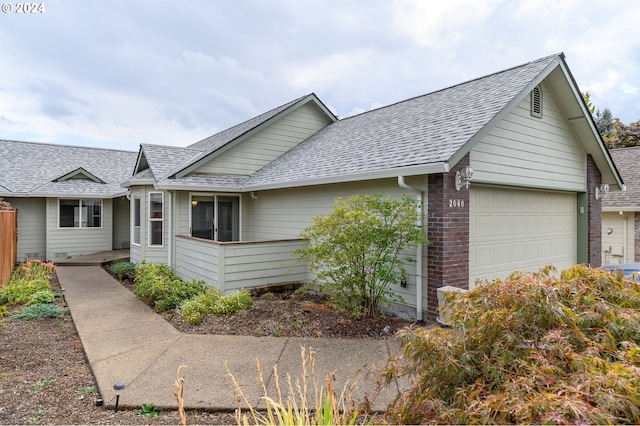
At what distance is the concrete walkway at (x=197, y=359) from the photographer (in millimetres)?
3938

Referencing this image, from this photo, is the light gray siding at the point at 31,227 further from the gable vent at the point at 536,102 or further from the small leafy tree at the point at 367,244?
the gable vent at the point at 536,102

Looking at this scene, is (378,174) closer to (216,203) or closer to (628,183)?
(216,203)

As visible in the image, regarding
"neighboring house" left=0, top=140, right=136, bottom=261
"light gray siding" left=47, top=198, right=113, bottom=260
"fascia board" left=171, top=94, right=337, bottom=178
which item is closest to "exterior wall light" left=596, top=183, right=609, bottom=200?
"fascia board" left=171, top=94, right=337, bottom=178

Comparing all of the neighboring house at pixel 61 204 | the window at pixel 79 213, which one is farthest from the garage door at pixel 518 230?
the window at pixel 79 213

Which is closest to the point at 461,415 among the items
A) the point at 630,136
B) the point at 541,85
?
the point at 541,85

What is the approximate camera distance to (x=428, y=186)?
6.54 metres

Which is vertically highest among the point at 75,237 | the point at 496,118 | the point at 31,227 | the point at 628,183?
the point at 496,118

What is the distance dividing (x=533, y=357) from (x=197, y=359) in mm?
4270

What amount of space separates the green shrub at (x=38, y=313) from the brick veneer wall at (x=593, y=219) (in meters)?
12.7

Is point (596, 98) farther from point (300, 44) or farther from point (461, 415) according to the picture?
point (461, 415)

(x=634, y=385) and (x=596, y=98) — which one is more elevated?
(x=596, y=98)

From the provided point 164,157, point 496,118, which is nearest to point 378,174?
point 496,118

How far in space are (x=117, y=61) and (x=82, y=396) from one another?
11314 mm

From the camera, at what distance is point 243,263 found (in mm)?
8273
